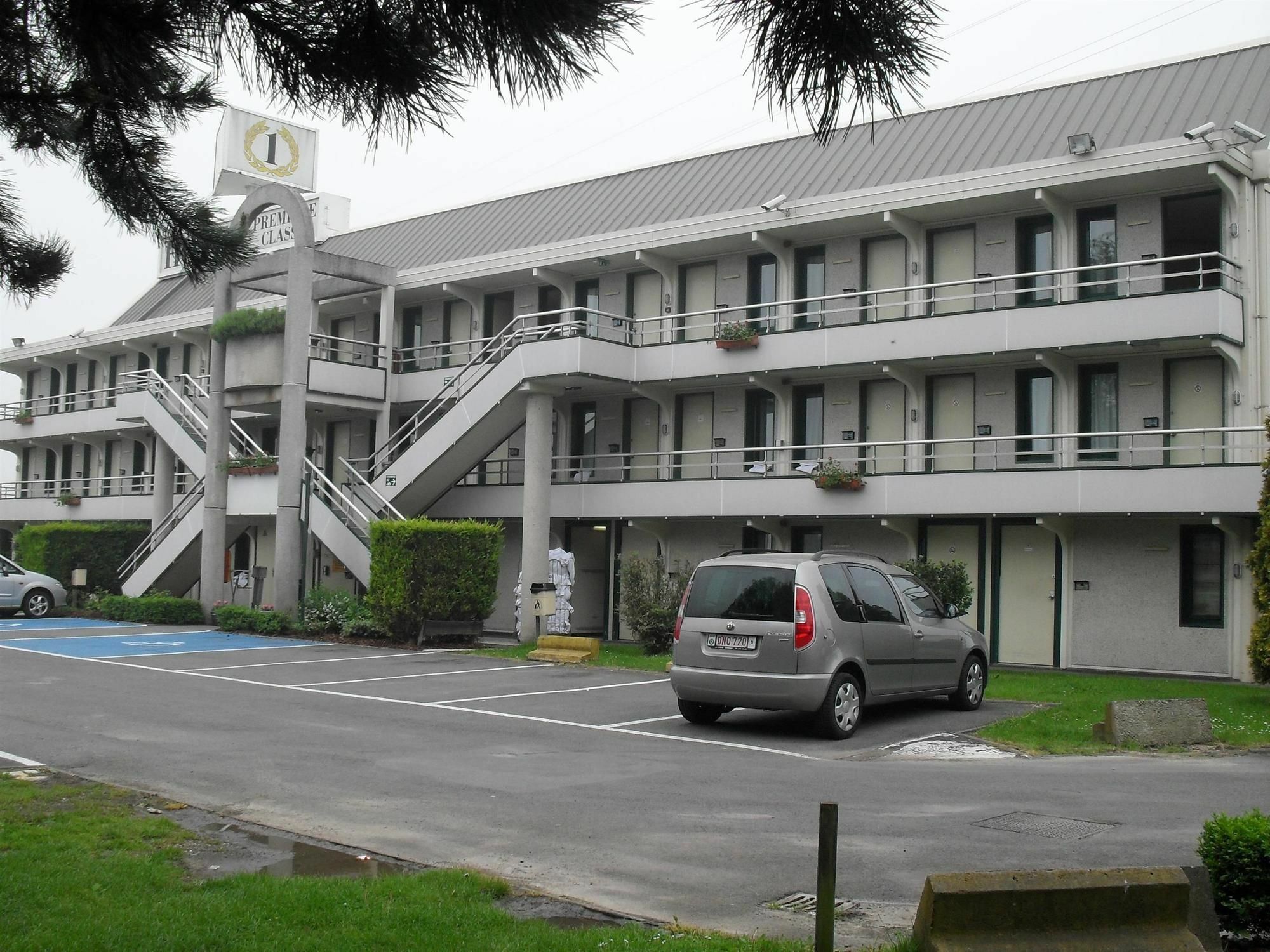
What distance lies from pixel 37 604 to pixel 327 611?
11.3 metres

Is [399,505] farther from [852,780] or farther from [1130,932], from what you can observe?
[1130,932]

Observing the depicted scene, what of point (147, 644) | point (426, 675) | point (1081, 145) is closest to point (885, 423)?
point (1081, 145)

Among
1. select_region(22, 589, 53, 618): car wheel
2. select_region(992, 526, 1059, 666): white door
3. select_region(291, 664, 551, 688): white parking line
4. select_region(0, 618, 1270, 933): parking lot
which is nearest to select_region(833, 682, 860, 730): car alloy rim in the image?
select_region(0, 618, 1270, 933): parking lot

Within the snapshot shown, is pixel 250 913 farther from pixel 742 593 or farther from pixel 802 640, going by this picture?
pixel 742 593

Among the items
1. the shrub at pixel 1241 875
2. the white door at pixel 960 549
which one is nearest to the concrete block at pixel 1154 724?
the shrub at pixel 1241 875

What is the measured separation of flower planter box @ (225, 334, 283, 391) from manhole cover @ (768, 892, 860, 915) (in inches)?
1019

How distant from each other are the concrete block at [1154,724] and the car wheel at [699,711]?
4.08 metres

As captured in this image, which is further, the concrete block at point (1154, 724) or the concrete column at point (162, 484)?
the concrete column at point (162, 484)

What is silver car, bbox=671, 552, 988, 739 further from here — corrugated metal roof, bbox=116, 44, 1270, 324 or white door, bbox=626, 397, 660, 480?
white door, bbox=626, 397, 660, 480

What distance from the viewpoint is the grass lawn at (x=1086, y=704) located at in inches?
516

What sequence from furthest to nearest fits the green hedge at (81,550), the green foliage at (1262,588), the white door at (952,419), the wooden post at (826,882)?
1. the green hedge at (81,550)
2. the white door at (952,419)
3. the green foliage at (1262,588)
4. the wooden post at (826,882)

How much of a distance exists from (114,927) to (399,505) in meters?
24.7

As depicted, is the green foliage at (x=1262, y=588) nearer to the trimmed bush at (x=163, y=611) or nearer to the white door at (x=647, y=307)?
the white door at (x=647, y=307)

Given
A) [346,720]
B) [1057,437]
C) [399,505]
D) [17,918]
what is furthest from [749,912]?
[399,505]
